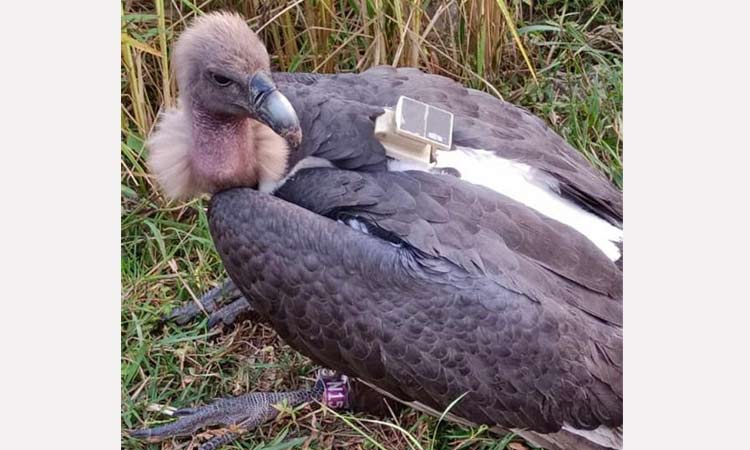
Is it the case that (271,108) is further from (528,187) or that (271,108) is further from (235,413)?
(235,413)

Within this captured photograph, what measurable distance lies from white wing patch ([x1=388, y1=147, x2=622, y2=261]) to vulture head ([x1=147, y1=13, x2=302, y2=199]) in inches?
9.7

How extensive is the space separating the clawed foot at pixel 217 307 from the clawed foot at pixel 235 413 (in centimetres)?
16

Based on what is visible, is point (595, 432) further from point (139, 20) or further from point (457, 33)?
point (139, 20)

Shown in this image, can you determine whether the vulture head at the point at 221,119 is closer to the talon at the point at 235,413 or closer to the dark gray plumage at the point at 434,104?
the dark gray plumage at the point at 434,104

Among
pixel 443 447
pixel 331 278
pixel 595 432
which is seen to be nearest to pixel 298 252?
pixel 331 278

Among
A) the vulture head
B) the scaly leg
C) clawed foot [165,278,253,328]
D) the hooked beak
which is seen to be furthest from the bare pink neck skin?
the scaly leg

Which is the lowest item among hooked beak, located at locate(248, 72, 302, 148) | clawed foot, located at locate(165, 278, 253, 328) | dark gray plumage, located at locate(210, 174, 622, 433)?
clawed foot, located at locate(165, 278, 253, 328)

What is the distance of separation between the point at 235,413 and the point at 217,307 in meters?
0.22

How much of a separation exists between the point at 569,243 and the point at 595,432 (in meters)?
0.35

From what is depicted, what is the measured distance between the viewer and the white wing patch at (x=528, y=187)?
2238mm

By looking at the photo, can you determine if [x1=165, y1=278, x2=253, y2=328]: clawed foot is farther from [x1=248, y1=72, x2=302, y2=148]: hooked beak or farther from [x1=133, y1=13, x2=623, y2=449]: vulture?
[x1=248, y1=72, x2=302, y2=148]: hooked beak

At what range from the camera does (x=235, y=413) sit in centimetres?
236

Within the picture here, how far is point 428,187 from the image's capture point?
2.18 meters

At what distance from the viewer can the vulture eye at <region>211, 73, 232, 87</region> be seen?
2125 millimetres
